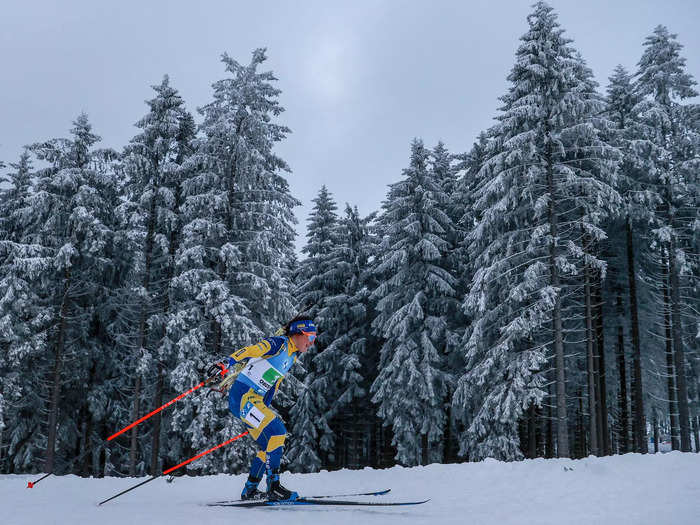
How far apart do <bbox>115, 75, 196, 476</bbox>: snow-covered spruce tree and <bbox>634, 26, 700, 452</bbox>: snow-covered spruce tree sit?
18.0m

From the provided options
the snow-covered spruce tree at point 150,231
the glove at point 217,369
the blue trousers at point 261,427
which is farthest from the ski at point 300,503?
the snow-covered spruce tree at point 150,231

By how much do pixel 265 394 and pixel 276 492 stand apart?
1.27 meters

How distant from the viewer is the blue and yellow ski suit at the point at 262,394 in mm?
6902

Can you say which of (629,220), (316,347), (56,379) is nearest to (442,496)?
(56,379)

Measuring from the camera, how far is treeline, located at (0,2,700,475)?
17641 mm

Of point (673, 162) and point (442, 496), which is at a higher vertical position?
point (673, 162)

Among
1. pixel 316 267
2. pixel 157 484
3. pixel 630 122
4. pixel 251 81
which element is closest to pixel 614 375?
pixel 630 122

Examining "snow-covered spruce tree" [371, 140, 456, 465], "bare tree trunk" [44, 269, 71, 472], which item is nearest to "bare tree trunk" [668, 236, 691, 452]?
"snow-covered spruce tree" [371, 140, 456, 465]

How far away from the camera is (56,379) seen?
1888 cm

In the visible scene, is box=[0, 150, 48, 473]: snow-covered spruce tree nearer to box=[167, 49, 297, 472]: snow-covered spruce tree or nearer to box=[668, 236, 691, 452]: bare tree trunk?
box=[167, 49, 297, 472]: snow-covered spruce tree

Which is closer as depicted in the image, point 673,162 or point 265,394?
point 265,394

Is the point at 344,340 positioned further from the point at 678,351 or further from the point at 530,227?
the point at 678,351

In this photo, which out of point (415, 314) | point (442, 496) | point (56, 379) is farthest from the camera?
point (415, 314)

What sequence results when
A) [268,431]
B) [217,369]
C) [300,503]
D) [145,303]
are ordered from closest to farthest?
[300,503] < [268,431] < [217,369] < [145,303]
